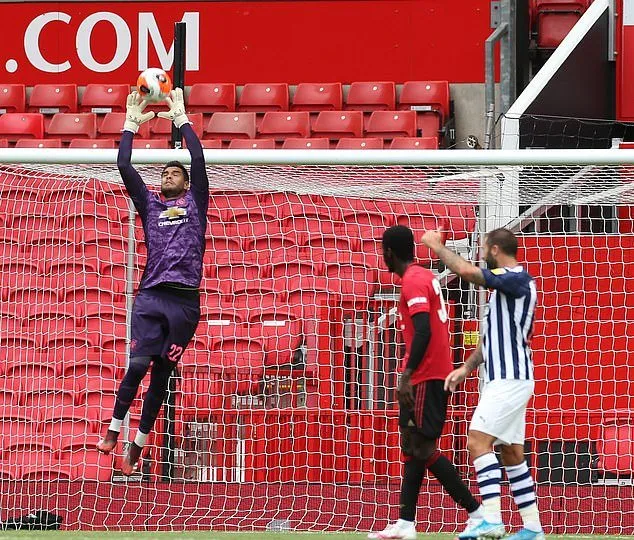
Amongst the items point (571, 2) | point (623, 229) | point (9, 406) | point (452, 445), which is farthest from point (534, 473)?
point (571, 2)

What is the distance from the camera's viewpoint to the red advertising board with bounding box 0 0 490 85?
14.1 metres

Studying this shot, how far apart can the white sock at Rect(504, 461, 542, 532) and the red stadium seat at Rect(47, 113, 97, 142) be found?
8236 mm

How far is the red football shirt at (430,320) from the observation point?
20.3 feet

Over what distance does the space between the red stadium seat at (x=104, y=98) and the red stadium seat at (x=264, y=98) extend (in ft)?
4.17

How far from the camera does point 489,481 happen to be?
5.95 meters

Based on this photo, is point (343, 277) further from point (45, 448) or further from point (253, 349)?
point (45, 448)

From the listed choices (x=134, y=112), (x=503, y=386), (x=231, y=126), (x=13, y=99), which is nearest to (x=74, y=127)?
(x=13, y=99)

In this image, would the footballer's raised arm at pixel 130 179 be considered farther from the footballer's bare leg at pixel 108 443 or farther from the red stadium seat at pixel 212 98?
the red stadium seat at pixel 212 98

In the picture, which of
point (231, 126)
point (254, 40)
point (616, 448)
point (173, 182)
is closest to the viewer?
point (173, 182)

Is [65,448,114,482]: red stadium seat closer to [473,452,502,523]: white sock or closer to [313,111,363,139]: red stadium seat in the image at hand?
[473,452,502,523]: white sock

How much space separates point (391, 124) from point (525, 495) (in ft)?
22.9

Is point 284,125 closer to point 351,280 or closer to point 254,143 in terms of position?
point 254,143

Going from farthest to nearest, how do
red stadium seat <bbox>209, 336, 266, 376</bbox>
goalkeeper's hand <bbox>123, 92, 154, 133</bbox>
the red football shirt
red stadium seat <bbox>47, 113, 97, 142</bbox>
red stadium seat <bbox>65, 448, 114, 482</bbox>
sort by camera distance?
red stadium seat <bbox>47, 113, 97, 142</bbox> → red stadium seat <bbox>209, 336, 266, 376</bbox> → red stadium seat <bbox>65, 448, 114, 482</bbox> → goalkeeper's hand <bbox>123, 92, 154, 133</bbox> → the red football shirt

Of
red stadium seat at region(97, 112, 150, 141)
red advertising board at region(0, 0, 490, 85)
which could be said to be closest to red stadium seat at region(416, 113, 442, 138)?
red advertising board at region(0, 0, 490, 85)
